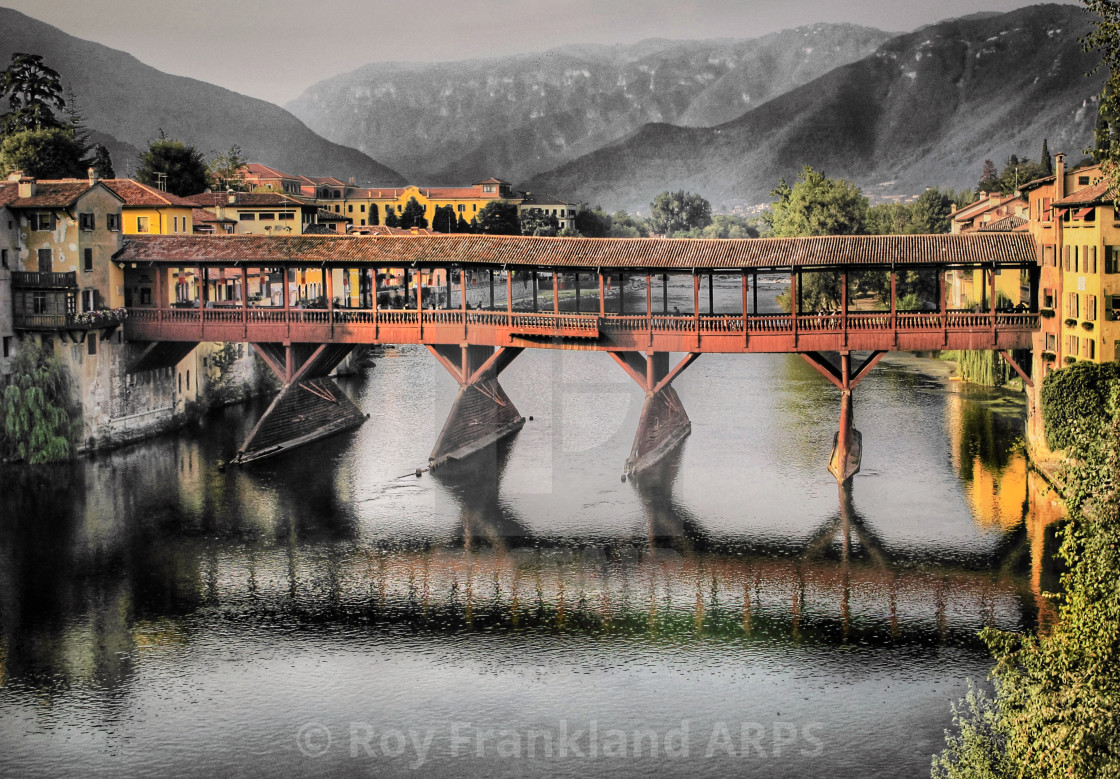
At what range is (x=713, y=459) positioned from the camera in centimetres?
6100

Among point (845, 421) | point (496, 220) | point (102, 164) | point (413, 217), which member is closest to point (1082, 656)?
point (845, 421)

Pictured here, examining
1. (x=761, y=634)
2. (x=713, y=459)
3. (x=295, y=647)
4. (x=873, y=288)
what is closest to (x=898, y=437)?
(x=713, y=459)

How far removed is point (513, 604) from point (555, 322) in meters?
21.7

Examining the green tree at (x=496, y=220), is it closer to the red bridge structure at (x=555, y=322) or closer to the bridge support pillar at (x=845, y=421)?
the red bridge structure at (x=555, y=322)

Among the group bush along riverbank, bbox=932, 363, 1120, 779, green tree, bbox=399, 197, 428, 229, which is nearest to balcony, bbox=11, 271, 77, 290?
bush along riverbank, bbox=932, 363, 1120, 779

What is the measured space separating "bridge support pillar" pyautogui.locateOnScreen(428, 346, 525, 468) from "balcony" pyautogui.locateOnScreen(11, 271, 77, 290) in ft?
60.1

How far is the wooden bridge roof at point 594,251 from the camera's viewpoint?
56.8 metres

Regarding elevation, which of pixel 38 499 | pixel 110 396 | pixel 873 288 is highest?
pixel 873 288

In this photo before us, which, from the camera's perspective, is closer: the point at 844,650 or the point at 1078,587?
the point at 1078,587

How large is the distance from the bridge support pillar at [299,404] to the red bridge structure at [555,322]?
9cm

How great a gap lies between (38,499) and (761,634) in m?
33.0

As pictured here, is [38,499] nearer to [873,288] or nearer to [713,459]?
[713,459]

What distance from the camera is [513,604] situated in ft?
132

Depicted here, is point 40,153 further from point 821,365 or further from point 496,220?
point 496,220
